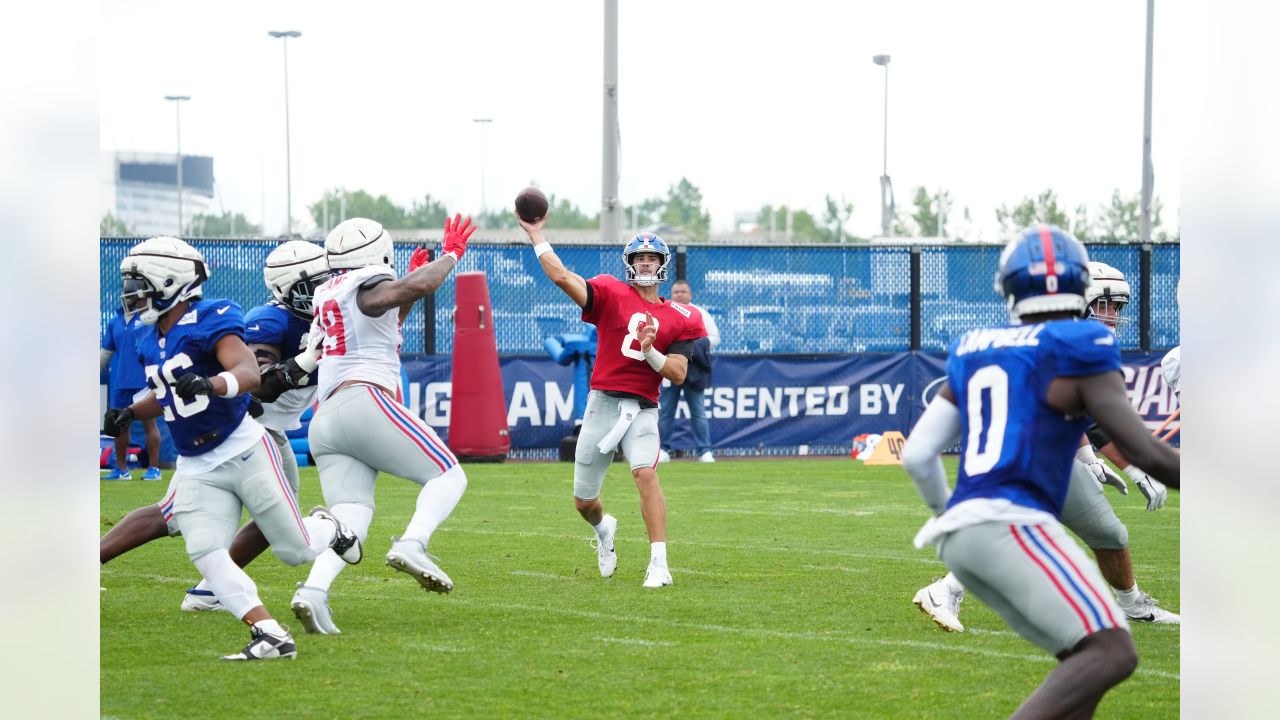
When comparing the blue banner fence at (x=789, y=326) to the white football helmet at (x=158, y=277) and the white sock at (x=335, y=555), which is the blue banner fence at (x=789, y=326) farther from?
the white football helmet at (x=158, y=277)

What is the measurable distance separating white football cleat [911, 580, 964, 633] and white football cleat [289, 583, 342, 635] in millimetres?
2555

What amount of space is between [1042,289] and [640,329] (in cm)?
412

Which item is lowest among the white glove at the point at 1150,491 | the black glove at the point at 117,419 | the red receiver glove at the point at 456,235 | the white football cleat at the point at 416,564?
the white football cleat at the point at 416,564

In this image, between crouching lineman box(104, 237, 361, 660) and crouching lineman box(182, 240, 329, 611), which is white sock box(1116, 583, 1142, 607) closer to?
crouching lineman box(104, 237, 361, 660)

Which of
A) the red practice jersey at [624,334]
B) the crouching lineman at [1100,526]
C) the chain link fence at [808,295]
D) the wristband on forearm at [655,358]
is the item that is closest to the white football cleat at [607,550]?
the red practice jersey at [624,334]

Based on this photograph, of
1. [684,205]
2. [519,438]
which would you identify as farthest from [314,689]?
[684,205]

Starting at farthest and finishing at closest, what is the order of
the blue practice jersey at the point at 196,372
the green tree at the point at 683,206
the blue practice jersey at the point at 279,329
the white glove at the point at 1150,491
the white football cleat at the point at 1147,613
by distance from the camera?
the green tree at the point at 683,206 < the blue practice jersey at the point at 279,329 < the white glove at the point at 1150,491 < the white football cleat at the point at 1147,613 < the blue practice jersey at the point at 196,372

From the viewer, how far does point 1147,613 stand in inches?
270

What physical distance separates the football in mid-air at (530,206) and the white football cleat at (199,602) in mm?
2567

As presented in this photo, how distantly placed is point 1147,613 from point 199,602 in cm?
449

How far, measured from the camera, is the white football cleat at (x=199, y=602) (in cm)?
723

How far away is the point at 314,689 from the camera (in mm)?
5398

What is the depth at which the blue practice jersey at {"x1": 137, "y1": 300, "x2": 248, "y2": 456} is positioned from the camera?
239 inches

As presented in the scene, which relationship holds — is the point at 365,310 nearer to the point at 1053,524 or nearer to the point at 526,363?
the point at 1053,524
